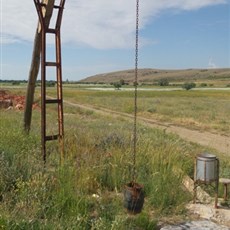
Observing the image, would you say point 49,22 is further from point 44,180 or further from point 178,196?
point 178,196

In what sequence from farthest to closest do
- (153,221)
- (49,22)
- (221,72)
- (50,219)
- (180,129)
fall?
1. (221,72)
2. (180,129)
3. (49,22)
4. (153,221)
5. (50,219)

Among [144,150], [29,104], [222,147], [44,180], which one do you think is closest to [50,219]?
[44,180]

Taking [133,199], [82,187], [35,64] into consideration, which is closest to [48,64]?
[35,64]

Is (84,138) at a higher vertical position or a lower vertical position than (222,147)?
higher

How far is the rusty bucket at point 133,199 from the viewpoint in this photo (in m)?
4.57

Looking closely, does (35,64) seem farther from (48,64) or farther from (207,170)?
(207,170)

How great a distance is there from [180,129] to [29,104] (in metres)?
13.4

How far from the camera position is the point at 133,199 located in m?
4.56

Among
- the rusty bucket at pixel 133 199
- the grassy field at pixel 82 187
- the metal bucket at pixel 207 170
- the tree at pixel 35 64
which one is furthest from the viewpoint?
the tree at pixel 35 64

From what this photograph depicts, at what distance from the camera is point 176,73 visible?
198000 millimetres

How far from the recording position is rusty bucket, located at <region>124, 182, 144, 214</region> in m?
4.57

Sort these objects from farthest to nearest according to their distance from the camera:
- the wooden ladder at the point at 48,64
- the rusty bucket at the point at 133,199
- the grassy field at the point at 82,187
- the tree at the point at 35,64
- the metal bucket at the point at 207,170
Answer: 1. the tree at the point at 35,64
2. the wooden ladder at the point at 48,64
3. the metal bucket at the point at 207,170
4. the rusty bucket at the point at 133,199
5. the grassy field at the point at 82,187

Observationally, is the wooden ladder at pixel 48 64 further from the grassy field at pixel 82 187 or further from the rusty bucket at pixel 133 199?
the rusty bucket at pixel 133 199

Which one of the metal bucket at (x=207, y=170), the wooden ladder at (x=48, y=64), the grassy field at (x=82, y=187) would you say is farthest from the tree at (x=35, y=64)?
the metal bucket at (x=207, y=170)
